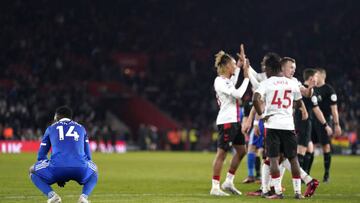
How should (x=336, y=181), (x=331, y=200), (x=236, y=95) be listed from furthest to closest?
(x=336, y=181)
(x=236, y=95)
(x=331, y=200)

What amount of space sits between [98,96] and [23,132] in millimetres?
8064

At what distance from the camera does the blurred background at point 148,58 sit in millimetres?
43500

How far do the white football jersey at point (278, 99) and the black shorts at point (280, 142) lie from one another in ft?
0.32

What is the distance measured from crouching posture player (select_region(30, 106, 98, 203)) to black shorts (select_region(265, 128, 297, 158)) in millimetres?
3106

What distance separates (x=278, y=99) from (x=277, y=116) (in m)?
0.28

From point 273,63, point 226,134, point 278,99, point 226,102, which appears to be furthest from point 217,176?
point 273,63

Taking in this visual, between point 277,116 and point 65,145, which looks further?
point 277,116

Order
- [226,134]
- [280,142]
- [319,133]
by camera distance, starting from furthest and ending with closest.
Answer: [319,133]
[226,134]
[280,142]

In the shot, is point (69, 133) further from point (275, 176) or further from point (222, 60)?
point (222, 60)

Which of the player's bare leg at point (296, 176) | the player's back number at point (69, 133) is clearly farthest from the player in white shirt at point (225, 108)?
the player's back number at point (69, 133)

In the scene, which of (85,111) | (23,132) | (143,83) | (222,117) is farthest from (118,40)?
(222,117)

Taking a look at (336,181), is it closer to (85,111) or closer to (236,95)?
(236,95)

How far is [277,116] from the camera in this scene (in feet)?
41.6

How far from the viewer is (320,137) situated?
17.9 meters
